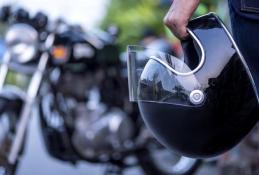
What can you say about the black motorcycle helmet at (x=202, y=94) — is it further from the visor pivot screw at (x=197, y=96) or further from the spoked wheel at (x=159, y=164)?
the spoked wheel at (x=159, y=164)

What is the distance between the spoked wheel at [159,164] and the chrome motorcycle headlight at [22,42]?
1.13 meters

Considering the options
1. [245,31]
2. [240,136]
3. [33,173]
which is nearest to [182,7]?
[245,31]

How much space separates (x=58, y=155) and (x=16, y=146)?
603 mm

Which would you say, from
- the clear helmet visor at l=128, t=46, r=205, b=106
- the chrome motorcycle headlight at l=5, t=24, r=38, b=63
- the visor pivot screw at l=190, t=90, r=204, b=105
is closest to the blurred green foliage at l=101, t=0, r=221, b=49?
the chrome motorcycle headlight at l=5, t=24, r=38, b=63

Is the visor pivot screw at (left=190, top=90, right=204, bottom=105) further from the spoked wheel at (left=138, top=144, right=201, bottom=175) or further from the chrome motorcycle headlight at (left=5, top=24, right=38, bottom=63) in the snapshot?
the spoked wheel at (left=138, top=144, right=201, bottom=175)

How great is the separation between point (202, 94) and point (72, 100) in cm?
237

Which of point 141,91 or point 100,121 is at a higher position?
point 141,91

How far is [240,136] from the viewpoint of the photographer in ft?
8.06

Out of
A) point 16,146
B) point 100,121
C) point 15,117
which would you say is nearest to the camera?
point 16,146

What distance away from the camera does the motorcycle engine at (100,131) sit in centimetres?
441

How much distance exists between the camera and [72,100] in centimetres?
460

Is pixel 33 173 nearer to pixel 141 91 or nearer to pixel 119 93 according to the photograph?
pixel 119 93

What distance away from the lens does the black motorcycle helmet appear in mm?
2332

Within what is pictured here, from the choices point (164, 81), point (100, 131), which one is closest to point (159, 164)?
point (100, 131)
